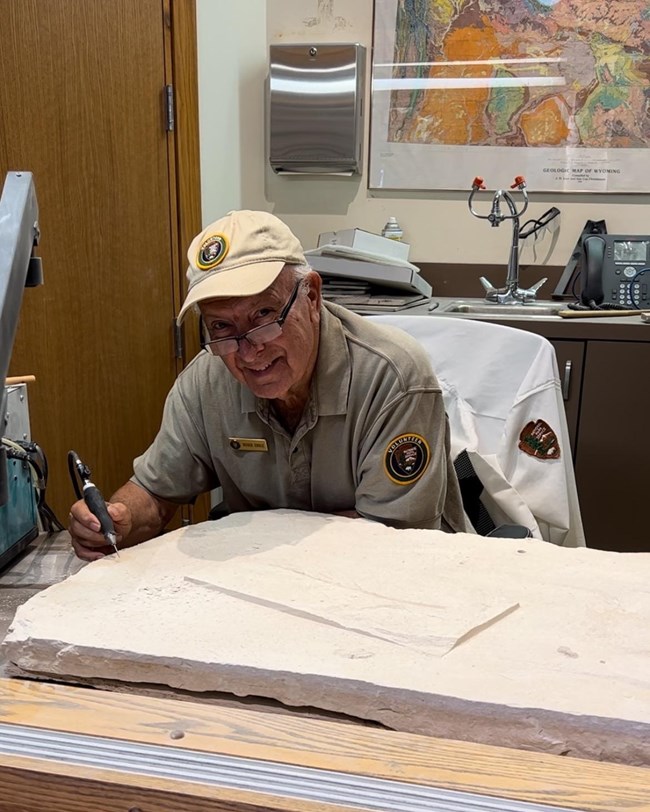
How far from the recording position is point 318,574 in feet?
3.03

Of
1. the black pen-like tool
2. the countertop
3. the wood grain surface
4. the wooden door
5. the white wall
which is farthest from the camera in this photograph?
the white wall

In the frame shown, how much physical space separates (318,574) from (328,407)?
0.39 meters

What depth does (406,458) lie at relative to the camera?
4.04ft

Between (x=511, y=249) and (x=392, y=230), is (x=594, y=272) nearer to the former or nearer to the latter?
(x=511, y=249)

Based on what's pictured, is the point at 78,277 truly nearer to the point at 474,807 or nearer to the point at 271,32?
the point at 271,32

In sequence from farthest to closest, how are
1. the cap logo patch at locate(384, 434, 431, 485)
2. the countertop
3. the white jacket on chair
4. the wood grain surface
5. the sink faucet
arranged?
the sink faucet → the countertop → the white jacket on chair → the cap logo patch at locate(384, 434, 431, 485) → the wood grain surface

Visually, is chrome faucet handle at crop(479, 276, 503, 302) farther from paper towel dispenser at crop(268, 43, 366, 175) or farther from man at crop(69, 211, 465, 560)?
man at crop(69, 211, 465, 560)

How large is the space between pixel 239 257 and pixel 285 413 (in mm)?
315

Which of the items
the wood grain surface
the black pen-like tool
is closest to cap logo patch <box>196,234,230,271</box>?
the black pen-like tool

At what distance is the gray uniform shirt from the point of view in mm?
1228

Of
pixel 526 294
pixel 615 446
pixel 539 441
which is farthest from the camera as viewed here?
pixel 526 294

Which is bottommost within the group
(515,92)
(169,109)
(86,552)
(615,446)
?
(615,446)

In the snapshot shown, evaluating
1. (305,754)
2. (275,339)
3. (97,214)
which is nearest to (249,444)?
(275,339)

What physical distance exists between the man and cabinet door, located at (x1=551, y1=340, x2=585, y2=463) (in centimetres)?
92
